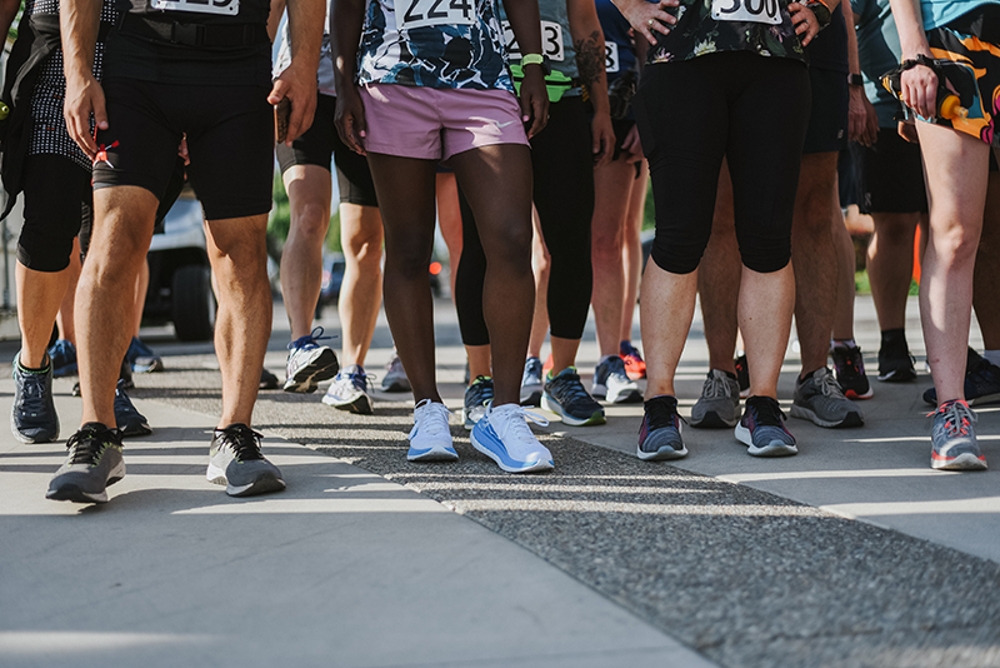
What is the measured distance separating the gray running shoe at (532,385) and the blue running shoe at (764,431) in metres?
1.12

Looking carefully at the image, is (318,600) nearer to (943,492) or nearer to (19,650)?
(19,650)

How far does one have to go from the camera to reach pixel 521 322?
290 centimetres

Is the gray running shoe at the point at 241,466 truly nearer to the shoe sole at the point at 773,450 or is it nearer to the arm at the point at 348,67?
the arm at the point at 348,67

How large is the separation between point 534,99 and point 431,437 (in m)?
1.03

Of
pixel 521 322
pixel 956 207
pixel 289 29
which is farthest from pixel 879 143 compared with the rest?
pixel 289 29

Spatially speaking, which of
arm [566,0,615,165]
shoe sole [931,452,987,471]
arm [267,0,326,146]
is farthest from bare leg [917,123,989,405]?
arm [267,0,326,146]

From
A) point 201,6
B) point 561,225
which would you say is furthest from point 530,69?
point 201,6

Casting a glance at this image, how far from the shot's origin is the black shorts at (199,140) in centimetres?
251

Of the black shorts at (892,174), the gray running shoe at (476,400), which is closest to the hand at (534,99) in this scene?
the gray running shoe at (476,400)

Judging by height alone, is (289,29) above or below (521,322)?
above

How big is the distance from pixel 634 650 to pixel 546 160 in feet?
7.55

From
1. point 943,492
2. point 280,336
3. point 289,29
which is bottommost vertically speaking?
point 280,336

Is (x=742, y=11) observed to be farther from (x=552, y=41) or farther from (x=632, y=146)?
(x=632, y=146)

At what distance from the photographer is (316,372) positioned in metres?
3.92
